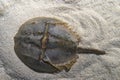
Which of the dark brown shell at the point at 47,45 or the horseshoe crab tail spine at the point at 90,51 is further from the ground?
the dark brown shell at the point at 47,45

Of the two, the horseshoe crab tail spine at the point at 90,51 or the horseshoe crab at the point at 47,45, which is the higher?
the horseshoe crab at the point at 47,45

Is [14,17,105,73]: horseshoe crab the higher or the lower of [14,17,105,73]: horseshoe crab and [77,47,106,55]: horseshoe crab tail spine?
the higher

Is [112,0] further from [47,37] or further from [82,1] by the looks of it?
[47,37]

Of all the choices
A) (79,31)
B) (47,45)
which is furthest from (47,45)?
(79,31)

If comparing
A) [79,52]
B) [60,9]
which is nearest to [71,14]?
[60,9]

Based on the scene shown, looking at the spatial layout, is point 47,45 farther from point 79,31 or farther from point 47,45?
point 79,31

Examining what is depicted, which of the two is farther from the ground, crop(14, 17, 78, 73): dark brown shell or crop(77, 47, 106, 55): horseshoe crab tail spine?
crop(14, 17, 78, 73): dark brown shell
